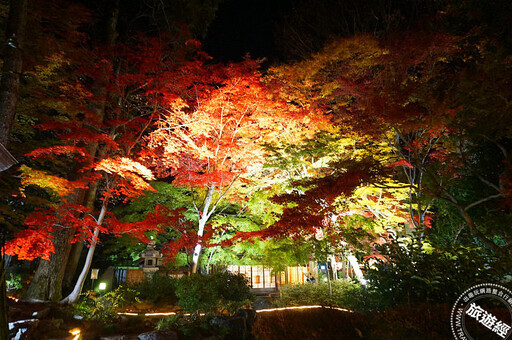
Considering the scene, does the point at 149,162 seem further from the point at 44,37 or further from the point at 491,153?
the point at 491,153

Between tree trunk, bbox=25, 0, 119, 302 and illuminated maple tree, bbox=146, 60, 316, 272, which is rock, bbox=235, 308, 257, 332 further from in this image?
tree trunk, bbox=25, 0, 119, 302

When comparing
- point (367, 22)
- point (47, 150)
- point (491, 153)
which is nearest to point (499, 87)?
point (491, 153)

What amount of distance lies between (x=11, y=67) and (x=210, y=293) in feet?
27.6

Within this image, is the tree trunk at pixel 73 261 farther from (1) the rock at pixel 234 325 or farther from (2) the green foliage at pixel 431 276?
(2) the green foliage at pixel 431 276

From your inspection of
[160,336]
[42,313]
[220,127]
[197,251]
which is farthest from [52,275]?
[220,127]

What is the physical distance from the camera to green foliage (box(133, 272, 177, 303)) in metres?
10.7

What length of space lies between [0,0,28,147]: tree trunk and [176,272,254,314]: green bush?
21.1 ft

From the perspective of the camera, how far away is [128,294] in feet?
33.3

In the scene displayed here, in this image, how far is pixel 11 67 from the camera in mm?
6652

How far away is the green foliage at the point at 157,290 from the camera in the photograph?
420 inches

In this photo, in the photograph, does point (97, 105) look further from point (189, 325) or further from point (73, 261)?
point (189, 325)

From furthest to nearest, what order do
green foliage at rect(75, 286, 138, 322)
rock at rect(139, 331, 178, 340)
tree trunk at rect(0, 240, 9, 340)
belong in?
green foliage at rect(75, 286, 138, 322) < rock at rect(139, 331, 178, 340) < tree trunk at rect(0, 240, 9, 340)

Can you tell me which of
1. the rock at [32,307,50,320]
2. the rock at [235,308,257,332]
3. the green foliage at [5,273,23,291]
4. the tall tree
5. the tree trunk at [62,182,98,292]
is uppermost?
the tall tree

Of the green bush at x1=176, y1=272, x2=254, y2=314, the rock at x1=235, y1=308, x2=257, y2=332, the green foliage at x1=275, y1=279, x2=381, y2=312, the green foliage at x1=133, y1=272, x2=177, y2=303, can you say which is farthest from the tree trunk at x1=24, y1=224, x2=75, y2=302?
the green foliage at x1=275, y1=279, x2=381, y2=312
